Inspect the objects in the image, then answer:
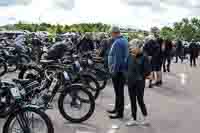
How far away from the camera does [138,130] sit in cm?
898

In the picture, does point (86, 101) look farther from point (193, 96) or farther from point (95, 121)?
point (193, 96)

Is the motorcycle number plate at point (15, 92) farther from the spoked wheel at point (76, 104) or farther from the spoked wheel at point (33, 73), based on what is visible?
the spoked wheel at point (33, 73)

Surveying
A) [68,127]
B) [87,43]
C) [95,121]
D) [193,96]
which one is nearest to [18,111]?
[68,127]

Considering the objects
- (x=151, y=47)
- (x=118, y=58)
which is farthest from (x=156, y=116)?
(x=151, y=47)

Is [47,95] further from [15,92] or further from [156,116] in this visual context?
[156,116]

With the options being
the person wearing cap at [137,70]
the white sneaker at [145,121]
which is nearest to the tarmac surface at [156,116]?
the white sneaker at [145,121]

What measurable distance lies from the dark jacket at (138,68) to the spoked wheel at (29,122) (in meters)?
2.69

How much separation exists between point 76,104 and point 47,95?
60cm

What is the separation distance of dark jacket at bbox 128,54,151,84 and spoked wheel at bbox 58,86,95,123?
86 centimetres

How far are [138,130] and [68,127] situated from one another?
1250 mm

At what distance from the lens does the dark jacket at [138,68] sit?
30.6ft

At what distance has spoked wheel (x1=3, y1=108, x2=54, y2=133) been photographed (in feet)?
22.5

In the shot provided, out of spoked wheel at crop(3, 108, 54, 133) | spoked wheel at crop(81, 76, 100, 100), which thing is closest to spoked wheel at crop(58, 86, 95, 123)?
spoked wheel at crop(81, 76, 100, 100)

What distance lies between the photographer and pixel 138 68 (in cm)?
935
